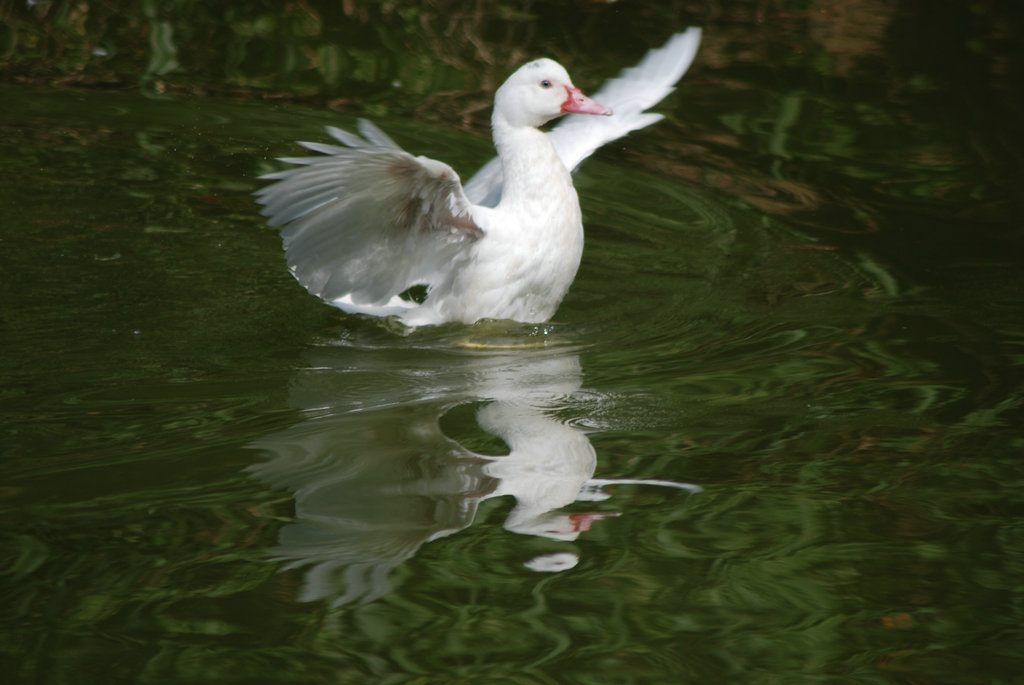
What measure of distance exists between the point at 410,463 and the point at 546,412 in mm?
503

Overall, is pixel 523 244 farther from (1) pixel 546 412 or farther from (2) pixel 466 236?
(1) pixel 546 412

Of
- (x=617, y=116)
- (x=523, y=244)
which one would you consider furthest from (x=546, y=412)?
(x=617, y=116)

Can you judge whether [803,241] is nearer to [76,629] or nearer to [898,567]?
[898,567]

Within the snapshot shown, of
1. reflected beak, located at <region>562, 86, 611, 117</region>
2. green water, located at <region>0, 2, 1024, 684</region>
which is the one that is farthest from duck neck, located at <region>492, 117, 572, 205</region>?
green water, located at <region>0, 2, 1024, 684</region>

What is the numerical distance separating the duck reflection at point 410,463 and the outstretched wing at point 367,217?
36cm

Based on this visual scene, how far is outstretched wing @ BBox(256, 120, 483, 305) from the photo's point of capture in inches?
157

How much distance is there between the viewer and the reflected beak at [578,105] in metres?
4.61

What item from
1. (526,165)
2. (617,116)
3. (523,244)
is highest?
(617,116)

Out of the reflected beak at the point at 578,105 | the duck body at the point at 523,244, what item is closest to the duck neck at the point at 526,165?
the duck body at the point at 523,244

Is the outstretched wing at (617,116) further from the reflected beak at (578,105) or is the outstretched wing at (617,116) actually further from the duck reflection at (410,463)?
the duck reflection at (410,463)

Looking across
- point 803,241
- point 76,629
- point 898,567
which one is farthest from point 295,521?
point 803,241

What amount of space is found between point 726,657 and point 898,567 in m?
0.59

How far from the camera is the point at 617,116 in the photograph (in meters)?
5.28

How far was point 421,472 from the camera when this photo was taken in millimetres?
3416
